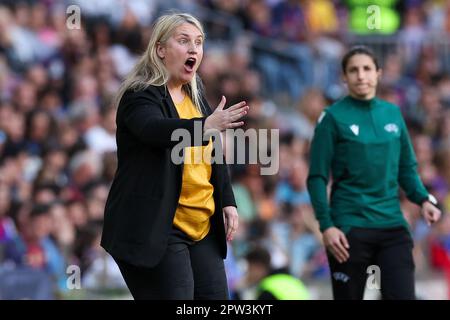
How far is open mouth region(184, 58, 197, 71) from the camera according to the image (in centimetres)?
566

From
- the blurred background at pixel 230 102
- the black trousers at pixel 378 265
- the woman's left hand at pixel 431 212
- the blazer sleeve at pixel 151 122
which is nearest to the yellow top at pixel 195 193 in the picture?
the blazer sleeve at pixel 151 122

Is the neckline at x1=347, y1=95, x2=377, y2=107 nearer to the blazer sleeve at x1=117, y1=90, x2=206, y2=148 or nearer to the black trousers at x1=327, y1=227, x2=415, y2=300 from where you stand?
the black trousers at x1=327, y1=227, x2=415, y2=300

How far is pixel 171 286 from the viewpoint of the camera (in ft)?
17.8

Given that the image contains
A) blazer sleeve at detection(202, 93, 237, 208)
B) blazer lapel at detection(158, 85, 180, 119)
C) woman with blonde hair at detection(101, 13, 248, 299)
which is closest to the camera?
woman with blonde hair at detection(101, 13, 248, 299)

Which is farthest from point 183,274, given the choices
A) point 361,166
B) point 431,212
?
point 431,212

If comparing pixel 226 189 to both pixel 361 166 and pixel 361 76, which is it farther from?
pixel 361 76

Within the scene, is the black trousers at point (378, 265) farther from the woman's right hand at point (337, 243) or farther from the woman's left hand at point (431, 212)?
the woman's left hand at point (431, 212)

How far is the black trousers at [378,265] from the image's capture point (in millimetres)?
6820

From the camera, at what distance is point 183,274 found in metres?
5.45

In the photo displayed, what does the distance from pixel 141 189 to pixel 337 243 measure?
1840mm

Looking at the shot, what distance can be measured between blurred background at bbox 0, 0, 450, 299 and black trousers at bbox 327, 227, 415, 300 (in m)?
1.20

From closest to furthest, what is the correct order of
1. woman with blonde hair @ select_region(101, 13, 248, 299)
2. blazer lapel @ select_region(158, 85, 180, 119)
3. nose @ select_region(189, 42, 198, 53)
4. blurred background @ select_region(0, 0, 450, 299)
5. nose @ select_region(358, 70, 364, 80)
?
woman with blonde hair @ select_region(101, 13, 248, 299)
blazer lapel @ select_region(158, 85, 180, 119)
nose @ select_region(189, 42, 198, 53)
nose @ select_region(358, 70, 364, 80)
blurred background @ select_region(0, 0, 450, 299)

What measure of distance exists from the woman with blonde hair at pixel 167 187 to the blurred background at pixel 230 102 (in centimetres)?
232

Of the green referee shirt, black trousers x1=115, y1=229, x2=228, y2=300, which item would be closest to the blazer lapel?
black trousers x1=115, y1=229, x2=228, y2=300
